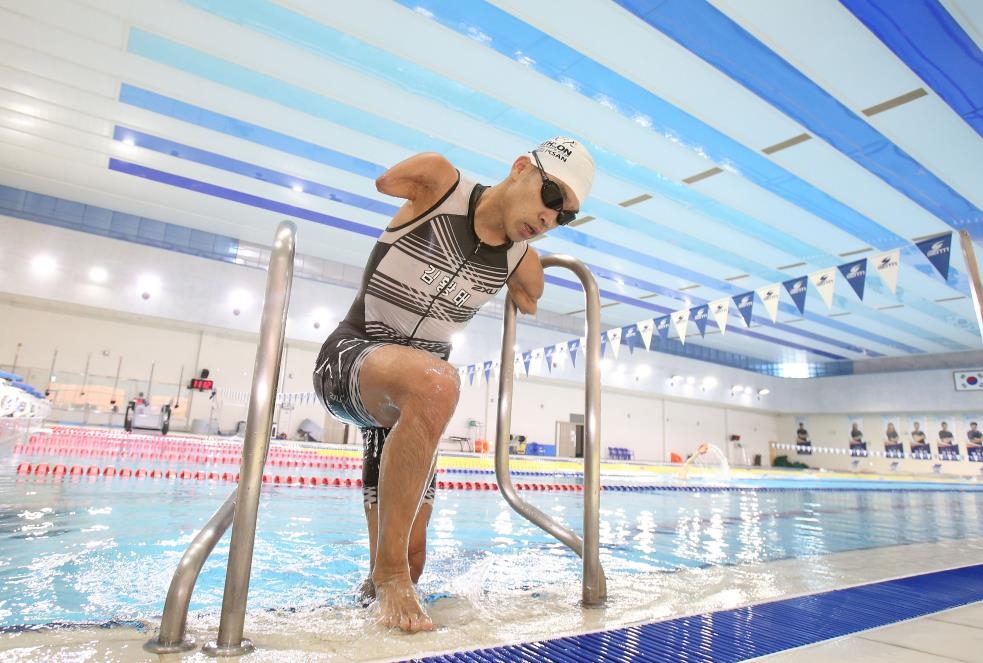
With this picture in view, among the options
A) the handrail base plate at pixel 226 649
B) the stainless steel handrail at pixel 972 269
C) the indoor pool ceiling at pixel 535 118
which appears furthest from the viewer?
the indoor pool ceiling at pixel 535 118

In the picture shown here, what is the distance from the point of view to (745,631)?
1.23 m

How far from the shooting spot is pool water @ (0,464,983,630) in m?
1.60

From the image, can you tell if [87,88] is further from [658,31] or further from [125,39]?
[658,31]

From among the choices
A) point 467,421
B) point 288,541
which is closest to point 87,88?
point 288,541

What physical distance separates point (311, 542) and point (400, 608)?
67.7 inches

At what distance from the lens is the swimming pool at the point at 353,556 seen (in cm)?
136

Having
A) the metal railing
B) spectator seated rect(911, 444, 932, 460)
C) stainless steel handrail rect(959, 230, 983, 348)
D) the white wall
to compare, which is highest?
the white wall

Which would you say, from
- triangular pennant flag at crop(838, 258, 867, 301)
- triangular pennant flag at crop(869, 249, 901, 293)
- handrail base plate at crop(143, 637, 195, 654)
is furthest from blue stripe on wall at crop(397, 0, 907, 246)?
handrail base plate at crop(143, 637, 195, 654)

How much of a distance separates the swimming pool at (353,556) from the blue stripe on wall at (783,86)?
216 inches

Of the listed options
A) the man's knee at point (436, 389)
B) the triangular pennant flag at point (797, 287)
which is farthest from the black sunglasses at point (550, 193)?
the triangular pennant flag at point (797, 287)

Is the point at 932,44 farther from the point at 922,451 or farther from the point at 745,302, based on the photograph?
the point at 922,451

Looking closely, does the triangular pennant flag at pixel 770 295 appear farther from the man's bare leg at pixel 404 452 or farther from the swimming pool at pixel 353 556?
the man's bare leg at pixel 404 452

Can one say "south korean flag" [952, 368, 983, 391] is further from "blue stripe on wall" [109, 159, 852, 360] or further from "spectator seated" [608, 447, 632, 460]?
"blue stripe on wall" [109, 159, 852, 360]

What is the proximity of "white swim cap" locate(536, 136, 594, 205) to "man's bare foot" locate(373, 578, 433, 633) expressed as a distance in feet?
3.40
